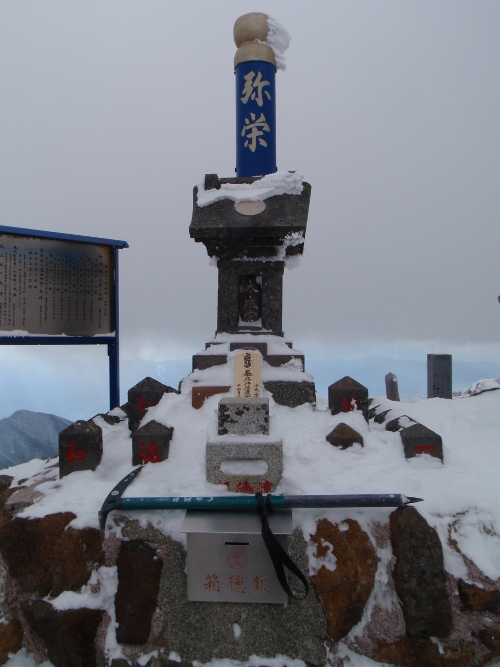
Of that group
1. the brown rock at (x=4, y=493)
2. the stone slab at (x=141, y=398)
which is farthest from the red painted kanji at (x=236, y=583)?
the stone slab at (x=141, y=398)

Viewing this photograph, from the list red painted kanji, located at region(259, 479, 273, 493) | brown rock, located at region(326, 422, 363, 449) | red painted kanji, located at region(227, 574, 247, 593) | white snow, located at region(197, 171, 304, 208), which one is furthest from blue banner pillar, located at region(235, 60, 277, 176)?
red painted kanji, located at region(227, 574, 247, 593)

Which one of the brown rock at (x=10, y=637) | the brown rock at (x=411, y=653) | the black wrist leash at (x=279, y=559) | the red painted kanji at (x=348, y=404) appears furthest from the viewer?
the red painted kanji at (x=348, y=404)

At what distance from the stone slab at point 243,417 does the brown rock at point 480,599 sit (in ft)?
6.31

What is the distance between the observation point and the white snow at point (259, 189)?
20.4 feet

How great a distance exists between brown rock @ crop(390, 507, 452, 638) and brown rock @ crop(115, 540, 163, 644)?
1.86 metres

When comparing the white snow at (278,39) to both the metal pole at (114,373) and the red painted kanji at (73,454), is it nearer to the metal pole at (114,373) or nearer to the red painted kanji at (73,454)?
the metal pole at (114,373)

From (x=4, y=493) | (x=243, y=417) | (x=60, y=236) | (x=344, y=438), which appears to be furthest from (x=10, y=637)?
(x=60, y=236)

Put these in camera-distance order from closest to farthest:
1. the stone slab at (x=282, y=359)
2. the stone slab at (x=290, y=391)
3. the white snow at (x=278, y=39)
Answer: the stone slab at (x=290, y=391) → the stone slab at (x=282, y=359) → the white snow at (x=278, y=39)

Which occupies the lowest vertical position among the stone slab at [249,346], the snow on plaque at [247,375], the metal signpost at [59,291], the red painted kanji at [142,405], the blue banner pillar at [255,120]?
the red painted kanji at [142,405]

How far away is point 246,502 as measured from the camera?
9.78 ft

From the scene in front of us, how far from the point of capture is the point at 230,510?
3053 mm

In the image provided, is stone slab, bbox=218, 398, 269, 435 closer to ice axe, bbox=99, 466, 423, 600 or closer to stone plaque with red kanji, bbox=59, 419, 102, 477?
ice axe, bbox=99, 466, 423, 600

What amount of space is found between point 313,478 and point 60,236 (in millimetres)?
4917

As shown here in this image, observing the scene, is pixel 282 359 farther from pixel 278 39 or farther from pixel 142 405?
pixel 278 39
